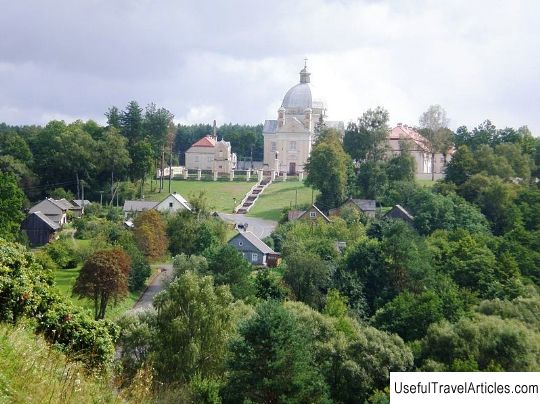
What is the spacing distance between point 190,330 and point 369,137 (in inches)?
1768

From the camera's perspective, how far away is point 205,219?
2029 inches

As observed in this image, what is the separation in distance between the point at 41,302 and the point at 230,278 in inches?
698

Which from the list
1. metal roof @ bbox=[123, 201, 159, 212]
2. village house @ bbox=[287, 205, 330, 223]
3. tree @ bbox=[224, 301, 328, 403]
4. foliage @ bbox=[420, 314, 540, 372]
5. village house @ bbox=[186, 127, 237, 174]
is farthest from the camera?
village house @ bbox=[186, 127, 237, 174]

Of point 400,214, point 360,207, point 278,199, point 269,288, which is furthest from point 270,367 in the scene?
point 278,199

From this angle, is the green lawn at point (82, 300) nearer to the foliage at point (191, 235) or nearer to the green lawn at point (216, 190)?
the foliage at point (191, 235)

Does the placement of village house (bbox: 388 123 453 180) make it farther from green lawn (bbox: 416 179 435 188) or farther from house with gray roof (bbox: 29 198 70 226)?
house with gray roof (bbox: 29 198 70 226)

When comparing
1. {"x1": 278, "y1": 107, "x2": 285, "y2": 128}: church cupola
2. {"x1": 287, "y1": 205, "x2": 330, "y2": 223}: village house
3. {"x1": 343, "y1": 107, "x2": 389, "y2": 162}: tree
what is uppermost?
{"x1": 278, "y1": 107, "x2": 285, "y2": 128}: church cupola

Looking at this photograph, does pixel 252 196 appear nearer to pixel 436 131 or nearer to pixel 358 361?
pixel 436 131

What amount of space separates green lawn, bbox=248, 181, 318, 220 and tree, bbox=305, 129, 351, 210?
12.8ft

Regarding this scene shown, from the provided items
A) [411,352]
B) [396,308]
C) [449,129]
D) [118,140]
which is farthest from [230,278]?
[449,129]

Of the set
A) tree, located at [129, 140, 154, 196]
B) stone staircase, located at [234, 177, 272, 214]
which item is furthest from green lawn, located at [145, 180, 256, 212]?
tree, located at [129, 140, 154, 196]

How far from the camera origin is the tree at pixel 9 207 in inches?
1748

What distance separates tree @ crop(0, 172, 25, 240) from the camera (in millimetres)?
44406

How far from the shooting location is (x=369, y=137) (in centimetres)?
6644
